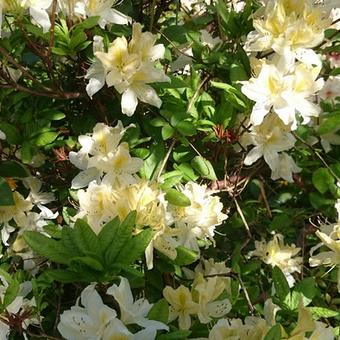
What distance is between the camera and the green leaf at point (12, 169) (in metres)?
1.82

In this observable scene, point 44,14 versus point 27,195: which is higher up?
point 44,14

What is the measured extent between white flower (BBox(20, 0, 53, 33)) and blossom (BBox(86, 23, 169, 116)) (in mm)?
129

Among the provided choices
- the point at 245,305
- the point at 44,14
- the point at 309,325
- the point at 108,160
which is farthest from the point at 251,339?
the point at 44,14

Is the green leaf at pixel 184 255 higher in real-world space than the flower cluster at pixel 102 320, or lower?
lower

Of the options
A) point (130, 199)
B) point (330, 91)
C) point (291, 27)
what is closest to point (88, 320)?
point (130, 199)

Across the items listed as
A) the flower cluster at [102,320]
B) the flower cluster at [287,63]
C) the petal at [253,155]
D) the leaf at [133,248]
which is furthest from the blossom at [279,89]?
the flower cluster at [102,320]

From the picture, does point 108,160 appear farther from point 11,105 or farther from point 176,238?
point 11,105

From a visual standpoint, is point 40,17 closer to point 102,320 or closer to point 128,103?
point 128,103

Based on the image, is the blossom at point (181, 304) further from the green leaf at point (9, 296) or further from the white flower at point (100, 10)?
the white flower at point (100, 10)

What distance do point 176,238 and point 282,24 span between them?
0.54 metres

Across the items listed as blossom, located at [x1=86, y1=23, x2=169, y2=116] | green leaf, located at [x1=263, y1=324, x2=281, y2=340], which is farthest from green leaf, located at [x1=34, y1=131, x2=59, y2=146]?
green leaf, located at [x1=263, y1=324, x2=281, y2=340]

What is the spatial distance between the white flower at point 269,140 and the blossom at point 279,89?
0.07m

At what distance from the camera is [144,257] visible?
5.11 feet

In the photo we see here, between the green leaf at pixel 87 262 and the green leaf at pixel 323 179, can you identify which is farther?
the green leaf at pixel 323 179
